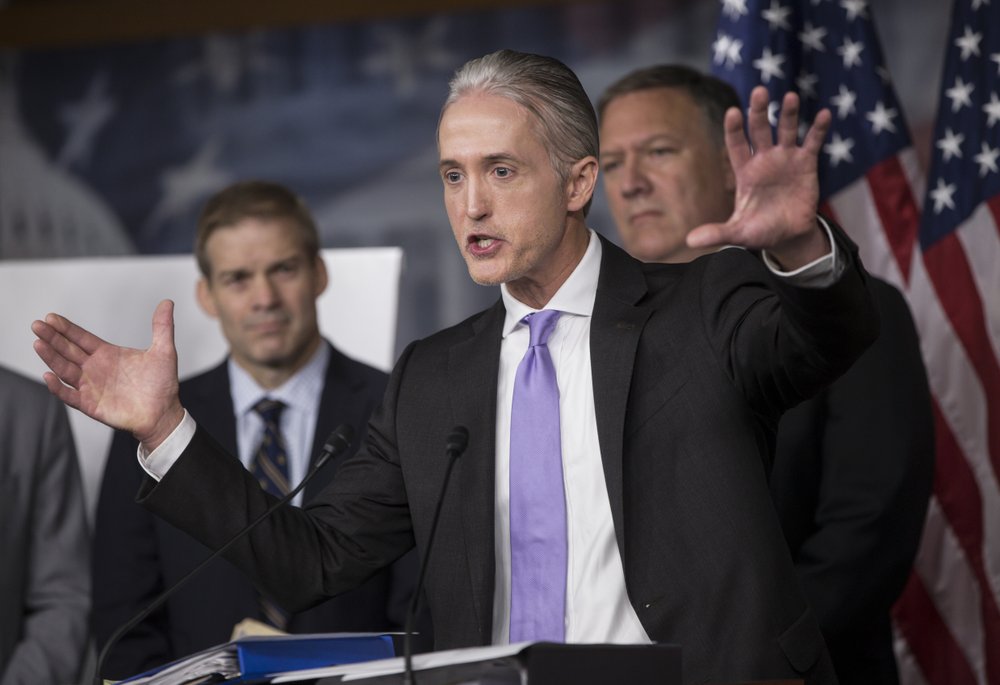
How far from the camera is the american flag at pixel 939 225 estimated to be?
11.1ft

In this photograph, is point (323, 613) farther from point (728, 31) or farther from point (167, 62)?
point (167, 62)

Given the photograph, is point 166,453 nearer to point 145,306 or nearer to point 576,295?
point 576,295

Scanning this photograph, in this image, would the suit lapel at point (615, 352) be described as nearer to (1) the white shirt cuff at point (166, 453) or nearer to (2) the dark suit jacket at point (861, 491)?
(1) the white shirt cuff at point (166, 453)

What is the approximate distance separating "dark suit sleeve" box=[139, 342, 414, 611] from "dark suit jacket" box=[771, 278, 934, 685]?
96cm

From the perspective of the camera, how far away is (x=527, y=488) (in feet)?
6.29

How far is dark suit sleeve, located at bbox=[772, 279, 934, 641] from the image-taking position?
104 inches

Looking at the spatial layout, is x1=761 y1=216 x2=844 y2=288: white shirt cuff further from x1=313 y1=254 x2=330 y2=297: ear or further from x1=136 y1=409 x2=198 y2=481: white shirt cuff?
x1=313 y1=254 x2=330 y2=297: ear

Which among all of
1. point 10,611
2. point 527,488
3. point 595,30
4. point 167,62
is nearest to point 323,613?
point 10,611

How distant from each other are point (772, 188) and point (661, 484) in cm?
49

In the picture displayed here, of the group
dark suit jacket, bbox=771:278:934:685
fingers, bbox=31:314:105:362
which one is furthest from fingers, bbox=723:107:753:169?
dark suit jacket, bbox=771:278:934:685

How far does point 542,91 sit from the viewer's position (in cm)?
202

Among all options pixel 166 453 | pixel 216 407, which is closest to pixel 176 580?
pixel 216 407

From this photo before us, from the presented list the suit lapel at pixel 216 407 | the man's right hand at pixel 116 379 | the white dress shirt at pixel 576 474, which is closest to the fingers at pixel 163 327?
the man's right hand at pixel 116 379

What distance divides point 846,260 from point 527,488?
1.91 feet
